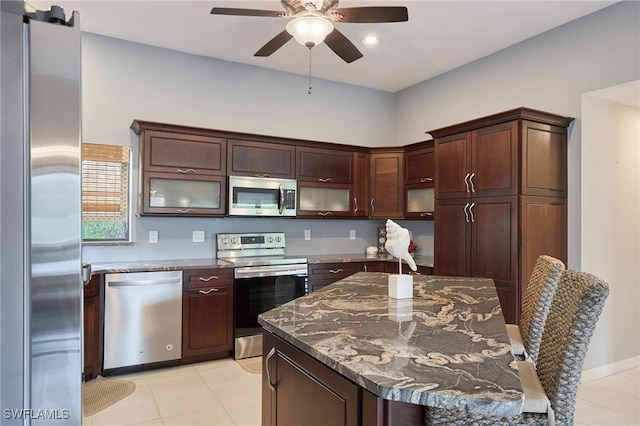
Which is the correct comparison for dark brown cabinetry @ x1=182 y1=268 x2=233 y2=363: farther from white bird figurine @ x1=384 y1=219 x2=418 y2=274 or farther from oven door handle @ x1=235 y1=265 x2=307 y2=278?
white bird figurine @ x1=384 y1=219 x2=418 y2=274

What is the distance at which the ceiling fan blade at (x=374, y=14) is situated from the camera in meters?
2.47

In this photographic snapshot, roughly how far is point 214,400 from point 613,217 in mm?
3717

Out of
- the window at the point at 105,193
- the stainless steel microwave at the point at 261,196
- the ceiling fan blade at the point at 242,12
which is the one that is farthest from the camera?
the stainless steel microwave at the point at 261,196

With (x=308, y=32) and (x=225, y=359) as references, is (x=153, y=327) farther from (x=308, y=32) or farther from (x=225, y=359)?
(x=308, y=32)

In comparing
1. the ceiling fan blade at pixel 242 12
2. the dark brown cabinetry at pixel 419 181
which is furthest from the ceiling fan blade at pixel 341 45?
the dark brown cabinetry at pixel 419 181

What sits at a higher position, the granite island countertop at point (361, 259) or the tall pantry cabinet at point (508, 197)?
the tall pantry cabinet at point (508, 197)

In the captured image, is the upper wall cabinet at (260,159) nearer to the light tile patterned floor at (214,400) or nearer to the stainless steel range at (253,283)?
the stainless steel range at (253,283)

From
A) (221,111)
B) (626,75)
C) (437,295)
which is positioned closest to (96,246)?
(221,111)

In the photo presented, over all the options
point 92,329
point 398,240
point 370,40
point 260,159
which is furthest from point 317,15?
Answer: point 92,329

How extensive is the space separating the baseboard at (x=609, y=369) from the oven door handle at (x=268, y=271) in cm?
265

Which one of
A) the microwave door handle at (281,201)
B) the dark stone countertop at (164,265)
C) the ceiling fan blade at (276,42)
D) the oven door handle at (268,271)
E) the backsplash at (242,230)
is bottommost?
the oven door handle at (268,271)

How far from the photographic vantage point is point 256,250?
14.6 ft

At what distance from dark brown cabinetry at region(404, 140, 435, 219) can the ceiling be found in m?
0.97

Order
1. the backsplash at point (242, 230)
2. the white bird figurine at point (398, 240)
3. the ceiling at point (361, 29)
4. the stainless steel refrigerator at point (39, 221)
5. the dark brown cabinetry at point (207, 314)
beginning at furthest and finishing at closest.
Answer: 1. the backsplash at point (242, 230)
2. the dark brown cabinetry at point (207, 314)
3. the ceiling at point (361, 29)
4. the white bird figurine at point (398, 240)
5. the stainless steel refrigerator at point (39, 221)
